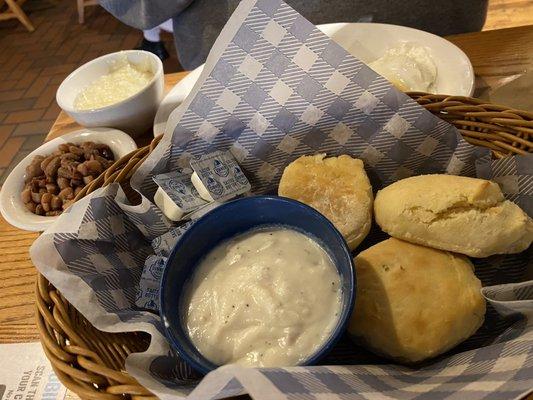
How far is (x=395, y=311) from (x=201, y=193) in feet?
1.60

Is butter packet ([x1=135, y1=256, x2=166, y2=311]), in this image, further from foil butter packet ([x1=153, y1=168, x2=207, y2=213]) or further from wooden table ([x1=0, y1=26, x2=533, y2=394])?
wooden table ([x1=0, y1=26, x2=533, y2=394])

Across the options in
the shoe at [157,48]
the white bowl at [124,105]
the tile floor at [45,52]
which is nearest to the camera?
the white bowl at [124,105]

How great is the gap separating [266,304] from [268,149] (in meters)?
0.43

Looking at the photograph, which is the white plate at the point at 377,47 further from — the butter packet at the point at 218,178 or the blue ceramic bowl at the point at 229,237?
the blue ceramic bowl at the point at 229,237

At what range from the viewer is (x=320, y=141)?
1.14 m

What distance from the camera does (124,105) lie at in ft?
4.72

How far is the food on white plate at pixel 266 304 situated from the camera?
83cm

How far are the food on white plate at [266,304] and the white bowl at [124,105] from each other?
0.69 m

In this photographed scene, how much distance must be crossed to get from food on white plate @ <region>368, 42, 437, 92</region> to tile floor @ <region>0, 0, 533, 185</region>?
2049 millimetres

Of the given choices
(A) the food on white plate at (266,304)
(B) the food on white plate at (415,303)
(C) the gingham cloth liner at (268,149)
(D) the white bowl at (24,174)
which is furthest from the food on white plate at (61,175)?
(B) the food on white plate at (415,303)

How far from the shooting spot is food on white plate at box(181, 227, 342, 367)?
2.72 feet

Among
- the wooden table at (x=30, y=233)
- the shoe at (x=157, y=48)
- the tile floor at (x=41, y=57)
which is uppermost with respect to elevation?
the wooden table at (x=30, y=233)

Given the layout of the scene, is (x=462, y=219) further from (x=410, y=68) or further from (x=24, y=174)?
(x=24, y=174)

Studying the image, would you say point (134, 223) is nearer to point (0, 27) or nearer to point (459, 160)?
point (459, 160)
